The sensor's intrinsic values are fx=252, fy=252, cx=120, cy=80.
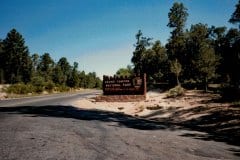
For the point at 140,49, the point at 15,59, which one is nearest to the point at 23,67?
the point at 15,59

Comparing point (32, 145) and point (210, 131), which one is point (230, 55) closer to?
point (210, 131)

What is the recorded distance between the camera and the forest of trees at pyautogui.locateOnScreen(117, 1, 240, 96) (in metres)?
37.1

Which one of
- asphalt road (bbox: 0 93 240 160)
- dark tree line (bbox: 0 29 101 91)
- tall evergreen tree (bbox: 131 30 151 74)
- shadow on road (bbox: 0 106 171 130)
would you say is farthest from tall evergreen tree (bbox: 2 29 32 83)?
asphalt road (bbox: 0 93 240 160)

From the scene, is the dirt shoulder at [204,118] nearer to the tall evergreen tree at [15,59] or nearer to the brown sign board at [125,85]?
the brown sign board at [125,85]

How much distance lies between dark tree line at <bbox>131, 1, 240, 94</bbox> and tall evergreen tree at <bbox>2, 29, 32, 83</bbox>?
3607 centimetres

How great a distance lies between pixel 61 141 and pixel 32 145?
2.99 feet

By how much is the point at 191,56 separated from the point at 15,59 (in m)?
57.1

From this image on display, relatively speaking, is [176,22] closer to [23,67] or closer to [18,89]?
[18,89]

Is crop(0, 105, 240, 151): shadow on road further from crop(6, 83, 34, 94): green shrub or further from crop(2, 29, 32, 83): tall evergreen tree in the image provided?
crop(2, 29, 32, 83): tall evergreen tree

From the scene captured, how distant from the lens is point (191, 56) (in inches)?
1918

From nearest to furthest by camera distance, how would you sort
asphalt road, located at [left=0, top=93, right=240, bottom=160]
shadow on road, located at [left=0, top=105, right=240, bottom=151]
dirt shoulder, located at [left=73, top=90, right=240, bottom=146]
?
asphalt road, located at [left=0, top=93, right=240, bottom=160] < shadow on road, located at [left=0, top=105, right=240, bottom=151] < dirt shoulder, located at [left=73, top=90, right=240, bottom=146]

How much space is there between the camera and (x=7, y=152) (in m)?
6.19

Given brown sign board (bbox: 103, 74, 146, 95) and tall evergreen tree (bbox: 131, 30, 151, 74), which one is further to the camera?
tall evergreen tree (bbox: 131, 30, 151, 74)

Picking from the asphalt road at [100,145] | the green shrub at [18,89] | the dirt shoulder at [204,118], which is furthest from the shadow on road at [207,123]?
the green shrub at [18,89]
